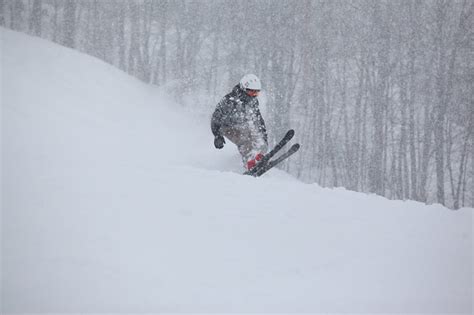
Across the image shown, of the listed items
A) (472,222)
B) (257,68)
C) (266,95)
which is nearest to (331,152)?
(266,95)

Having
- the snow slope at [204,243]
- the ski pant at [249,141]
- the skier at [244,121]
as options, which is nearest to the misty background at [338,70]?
the skier at [244,121]

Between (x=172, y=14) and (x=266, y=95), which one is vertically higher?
(x=172, y=14)

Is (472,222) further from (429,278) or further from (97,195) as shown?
(97,195)

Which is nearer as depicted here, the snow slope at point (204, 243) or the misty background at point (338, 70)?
the snow slope at point (204, 243)

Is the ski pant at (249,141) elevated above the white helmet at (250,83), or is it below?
below

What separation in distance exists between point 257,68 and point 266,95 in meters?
1.62

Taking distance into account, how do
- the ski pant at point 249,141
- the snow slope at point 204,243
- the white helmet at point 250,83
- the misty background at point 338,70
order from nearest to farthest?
the snow slope at point 204,243 < the ski pant at point 249,141 < the white helmet at point 250,83 < the misty background at point 338,70

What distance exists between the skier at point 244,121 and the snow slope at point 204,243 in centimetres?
286

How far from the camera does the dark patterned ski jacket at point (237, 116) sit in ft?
27.3

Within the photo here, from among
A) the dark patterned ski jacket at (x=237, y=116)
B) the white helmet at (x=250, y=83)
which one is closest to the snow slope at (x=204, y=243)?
the dark patterned ski jacket at (x=237, y=116)

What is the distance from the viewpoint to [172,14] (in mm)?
24062

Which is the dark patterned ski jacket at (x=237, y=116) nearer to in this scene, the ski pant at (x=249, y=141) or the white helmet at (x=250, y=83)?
the ski pant at (x=249, y=141)

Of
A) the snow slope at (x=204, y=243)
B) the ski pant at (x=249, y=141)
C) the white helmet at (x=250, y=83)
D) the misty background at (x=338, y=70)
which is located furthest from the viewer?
the misty background at (x=338, y=70)

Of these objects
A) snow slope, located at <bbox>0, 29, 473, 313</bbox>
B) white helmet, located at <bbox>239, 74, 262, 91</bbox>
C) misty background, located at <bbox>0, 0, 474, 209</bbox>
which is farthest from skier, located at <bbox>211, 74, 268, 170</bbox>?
misty background, located at <bbox>0, 0, 474, 209</bbox>
